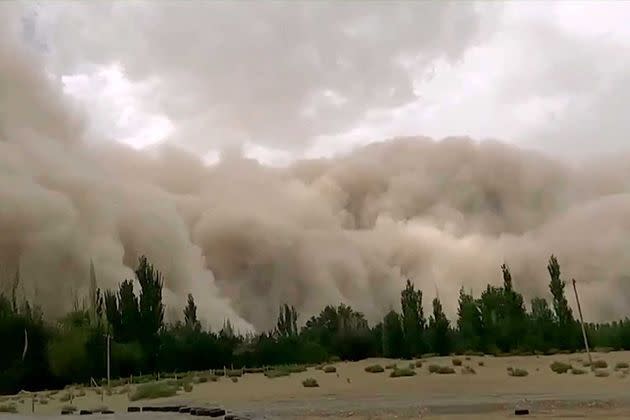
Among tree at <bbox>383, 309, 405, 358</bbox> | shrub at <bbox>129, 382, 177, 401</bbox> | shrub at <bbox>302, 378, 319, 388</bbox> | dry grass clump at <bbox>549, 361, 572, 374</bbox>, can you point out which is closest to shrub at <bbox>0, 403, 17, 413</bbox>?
shrub at <bbox>129, 382, 177, 401</bbox>

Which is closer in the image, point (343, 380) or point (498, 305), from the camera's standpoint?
point (343, 380)

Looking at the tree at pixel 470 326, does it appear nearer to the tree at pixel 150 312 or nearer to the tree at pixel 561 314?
the tree at pixel 561 314

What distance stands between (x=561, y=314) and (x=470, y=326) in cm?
1595

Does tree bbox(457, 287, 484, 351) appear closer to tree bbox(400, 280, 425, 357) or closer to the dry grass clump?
tree bbox(400, 280, 425, 357)

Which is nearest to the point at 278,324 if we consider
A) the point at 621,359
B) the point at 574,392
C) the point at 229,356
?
the point at 229,356

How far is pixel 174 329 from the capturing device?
102 metres

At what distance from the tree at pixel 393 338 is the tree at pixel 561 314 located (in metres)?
20.3

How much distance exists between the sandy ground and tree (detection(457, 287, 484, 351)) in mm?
21732

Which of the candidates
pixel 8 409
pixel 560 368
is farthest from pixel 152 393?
pixel 560 368

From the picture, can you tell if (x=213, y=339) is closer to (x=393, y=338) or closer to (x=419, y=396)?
(x=393, y=338)

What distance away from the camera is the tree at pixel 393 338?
87.5 meters

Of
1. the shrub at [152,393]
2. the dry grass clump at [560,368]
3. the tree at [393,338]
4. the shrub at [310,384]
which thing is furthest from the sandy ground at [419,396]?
the tree at [393,338]

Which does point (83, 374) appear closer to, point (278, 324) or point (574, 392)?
point (278, 324)

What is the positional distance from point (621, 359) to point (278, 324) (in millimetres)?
66342
